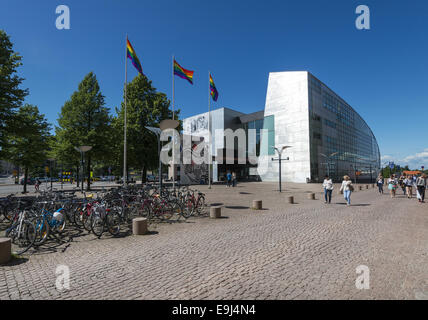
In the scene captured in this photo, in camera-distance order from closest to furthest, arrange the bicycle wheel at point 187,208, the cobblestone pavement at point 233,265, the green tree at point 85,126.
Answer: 1. the cobblestone pavement at point 233,265
2. the bicycle wheel at point 187,208
3. the green tree at point 85,126

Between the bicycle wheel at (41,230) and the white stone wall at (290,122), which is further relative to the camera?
the white stone wall at (290,122)

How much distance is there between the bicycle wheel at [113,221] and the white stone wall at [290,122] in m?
39.1

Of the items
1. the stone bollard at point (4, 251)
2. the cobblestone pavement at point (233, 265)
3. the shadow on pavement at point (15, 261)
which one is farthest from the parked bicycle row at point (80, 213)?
the cobblestone pavement at point (233, 265)

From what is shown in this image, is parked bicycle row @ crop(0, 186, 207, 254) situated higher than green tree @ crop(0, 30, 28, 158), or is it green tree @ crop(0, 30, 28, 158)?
green tree @ crop(0, 30, 28, 158)

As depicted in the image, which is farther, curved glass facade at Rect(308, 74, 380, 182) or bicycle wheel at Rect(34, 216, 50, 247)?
curved glass facade at Rect(308, 74, 380, 182)

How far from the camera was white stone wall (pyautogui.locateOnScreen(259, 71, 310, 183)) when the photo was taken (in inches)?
1610

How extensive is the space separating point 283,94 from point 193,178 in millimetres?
26460

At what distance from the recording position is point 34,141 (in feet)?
72.3

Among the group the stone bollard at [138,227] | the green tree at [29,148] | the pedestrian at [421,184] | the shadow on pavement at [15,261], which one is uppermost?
the green tree at [29,148]

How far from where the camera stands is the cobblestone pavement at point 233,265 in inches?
126

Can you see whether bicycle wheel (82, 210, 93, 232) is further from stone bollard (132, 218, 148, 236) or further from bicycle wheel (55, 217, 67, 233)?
stone bollard (132, 218, 148, 236)

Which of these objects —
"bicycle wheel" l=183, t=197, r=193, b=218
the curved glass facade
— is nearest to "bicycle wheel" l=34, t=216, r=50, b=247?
"bicycle wheel" l=183, t=197, r=193, b=218

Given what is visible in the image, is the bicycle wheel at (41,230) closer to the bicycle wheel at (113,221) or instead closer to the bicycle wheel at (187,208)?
the bicycle wheel at (113,221)
